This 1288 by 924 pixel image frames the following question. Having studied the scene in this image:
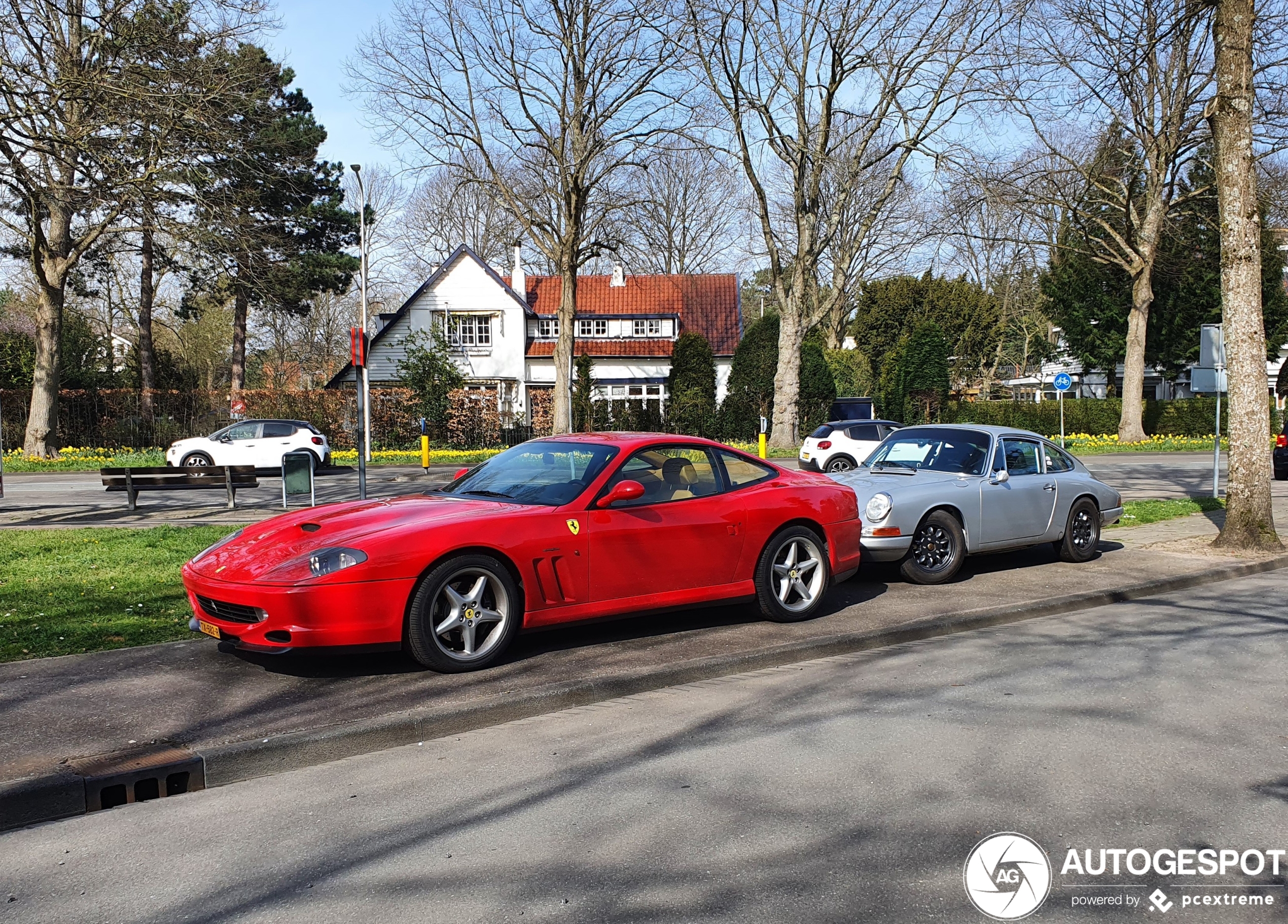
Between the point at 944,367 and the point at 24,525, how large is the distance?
118 feet

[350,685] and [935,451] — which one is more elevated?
[935,451]

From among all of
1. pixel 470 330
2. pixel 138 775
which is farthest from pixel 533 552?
pixel 470 330

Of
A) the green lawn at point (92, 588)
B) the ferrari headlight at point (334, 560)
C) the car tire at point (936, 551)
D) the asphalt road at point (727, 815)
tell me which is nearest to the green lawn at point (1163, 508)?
the car tire at point (936, 551)

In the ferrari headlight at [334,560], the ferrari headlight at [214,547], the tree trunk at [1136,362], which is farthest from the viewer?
the tree trunk at [1136,362]

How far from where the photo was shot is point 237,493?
65.9ft

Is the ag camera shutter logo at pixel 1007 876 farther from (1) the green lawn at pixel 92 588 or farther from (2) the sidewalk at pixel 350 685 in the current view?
(1) the green lawn at pixel 92 588

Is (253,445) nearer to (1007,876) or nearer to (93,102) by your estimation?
(93,102)

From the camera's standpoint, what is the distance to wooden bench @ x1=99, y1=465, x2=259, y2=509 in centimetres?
1554

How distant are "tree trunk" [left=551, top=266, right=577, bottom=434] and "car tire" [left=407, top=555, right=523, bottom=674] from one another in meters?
26.2

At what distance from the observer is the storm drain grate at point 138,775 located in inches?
175

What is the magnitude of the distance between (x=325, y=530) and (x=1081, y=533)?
26.7 ft

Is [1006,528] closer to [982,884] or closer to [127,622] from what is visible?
[982,884]

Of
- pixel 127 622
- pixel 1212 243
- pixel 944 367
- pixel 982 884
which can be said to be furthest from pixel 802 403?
pixel 982 884

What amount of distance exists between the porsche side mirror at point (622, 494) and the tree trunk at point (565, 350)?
25672 mm
